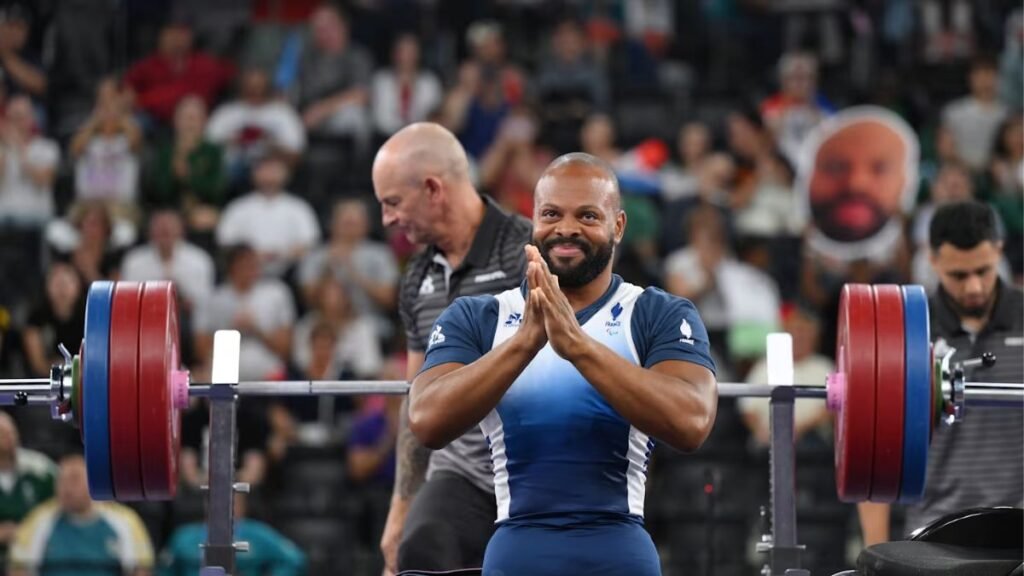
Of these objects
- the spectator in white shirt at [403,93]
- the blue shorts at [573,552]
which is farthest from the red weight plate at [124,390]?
the spectator in white shirt at [403,93]

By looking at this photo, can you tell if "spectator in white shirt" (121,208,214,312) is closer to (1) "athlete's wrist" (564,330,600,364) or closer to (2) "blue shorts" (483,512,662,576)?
(2) "blue shorts" (483,512,662,576)

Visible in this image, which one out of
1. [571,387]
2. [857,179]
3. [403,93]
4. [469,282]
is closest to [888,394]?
[571,387]

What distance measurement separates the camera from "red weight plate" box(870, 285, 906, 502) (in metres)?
5.10

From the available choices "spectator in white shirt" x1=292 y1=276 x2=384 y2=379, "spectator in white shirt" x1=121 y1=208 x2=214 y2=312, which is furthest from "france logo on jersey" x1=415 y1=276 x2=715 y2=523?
"spectator in white shirt" x1=121 y1=208 x2=214 y2=312

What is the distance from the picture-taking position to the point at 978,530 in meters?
5.14

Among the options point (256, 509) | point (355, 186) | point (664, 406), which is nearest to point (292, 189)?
point (355, 186)

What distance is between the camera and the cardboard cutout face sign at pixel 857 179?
10562 millimetres

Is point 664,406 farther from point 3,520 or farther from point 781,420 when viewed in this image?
point 3,520

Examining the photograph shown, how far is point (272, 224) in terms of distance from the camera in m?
10.7

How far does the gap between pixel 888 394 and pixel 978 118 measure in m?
6.61

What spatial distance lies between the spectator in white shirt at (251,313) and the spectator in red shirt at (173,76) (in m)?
1.78

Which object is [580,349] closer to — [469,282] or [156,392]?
[156,392]

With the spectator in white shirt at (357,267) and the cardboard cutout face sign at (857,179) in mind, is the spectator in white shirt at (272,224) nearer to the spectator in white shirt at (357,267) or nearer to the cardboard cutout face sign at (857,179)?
the spectator in white shirt at (357,267)

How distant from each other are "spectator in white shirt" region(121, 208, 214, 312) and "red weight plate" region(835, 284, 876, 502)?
5.65m
